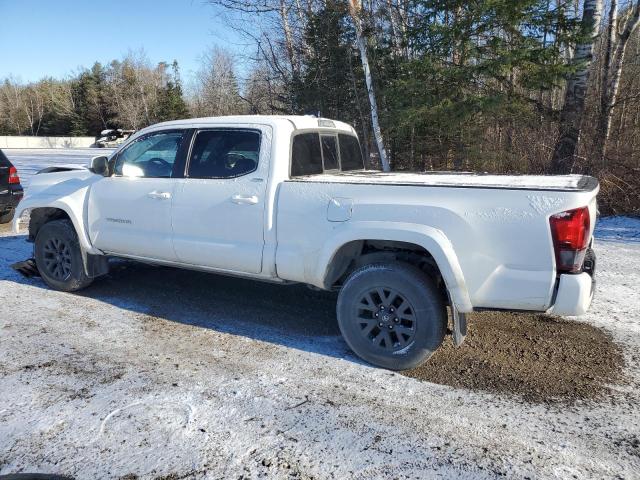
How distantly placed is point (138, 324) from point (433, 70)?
10.3 metres

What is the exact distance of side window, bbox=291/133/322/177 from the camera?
14.1 ft

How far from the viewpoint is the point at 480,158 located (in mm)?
13000

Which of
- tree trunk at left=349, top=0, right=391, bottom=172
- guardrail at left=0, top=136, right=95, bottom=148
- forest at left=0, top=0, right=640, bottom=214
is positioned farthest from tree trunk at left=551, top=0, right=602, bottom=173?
guardrail at left=0, top=136, right=95, bottom=148

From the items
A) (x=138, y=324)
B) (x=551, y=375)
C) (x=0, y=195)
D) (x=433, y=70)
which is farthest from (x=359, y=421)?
(x=433, y=70)

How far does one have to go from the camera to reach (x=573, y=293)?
312 centimetres

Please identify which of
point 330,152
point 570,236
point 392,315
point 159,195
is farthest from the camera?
point 330,152

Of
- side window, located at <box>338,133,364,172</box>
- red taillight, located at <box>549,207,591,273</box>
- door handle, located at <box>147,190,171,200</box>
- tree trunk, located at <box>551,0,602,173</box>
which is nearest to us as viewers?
red taillight, located at <box>549,207,591,273</box>

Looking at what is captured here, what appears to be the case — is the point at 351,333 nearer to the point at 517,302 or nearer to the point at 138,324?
the point at 517,302

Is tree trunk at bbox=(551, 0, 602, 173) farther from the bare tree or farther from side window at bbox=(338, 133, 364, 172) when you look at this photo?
the bare tree

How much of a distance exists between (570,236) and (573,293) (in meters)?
0.38

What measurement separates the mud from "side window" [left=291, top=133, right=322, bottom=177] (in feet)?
6.40

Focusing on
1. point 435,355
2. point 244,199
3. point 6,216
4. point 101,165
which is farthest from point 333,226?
point 6,216

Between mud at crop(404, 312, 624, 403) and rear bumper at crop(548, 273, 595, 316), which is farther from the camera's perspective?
mud at crop(404, 312, 624, 403)

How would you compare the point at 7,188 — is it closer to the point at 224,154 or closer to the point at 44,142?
the point at 224,154
